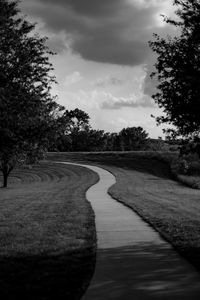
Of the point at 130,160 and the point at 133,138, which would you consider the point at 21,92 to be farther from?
the point at 133,138

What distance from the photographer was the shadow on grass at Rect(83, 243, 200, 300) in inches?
268

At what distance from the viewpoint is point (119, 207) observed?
19531 mm

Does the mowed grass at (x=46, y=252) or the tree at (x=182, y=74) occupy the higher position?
the tree at (x=182, y=74)

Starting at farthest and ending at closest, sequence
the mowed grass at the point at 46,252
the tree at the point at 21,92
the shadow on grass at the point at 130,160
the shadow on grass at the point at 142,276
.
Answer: the shadow on grass at the point at 130,160 → the tree at the point at 21,92 → the mowed grass at the point at 46,252 → the shadow on grass at the point at 142,276

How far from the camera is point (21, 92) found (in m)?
15.5

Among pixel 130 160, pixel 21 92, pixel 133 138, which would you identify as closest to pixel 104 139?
pixel 133 138

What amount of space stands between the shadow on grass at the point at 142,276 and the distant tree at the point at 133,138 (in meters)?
112

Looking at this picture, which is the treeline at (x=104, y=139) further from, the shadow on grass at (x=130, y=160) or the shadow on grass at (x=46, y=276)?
the shadow on grass at (x=46, y=276)

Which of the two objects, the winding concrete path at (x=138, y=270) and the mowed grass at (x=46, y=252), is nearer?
the winding concrete path at (x=138, y=270)

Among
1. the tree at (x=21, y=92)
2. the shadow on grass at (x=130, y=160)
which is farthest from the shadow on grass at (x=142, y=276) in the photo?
the shadow on grass at (x=130, y=160)

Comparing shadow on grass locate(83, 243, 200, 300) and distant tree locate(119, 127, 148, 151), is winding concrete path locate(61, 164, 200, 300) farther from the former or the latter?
distant tree locate(119, 127, 148, 151)

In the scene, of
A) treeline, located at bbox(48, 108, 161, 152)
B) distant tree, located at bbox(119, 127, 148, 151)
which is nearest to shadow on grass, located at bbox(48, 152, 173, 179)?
treeline, located at bbox(48, 108, 161, 152)

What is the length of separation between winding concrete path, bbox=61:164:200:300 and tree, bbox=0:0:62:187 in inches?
180

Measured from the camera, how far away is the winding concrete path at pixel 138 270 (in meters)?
6.86
